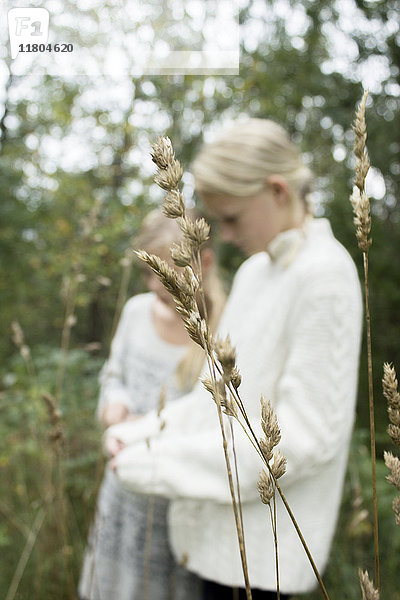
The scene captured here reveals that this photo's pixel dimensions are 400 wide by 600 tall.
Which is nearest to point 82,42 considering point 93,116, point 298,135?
point 93,116

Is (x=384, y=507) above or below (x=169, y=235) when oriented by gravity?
below

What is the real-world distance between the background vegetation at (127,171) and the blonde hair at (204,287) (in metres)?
0.61

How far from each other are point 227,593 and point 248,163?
114cm

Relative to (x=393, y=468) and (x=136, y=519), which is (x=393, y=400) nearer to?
(x=393, y=468)

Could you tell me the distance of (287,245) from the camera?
4.50 ft

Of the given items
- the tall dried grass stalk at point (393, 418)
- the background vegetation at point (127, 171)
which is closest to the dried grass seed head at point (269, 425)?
the tall dried grass stalk at point (393, 418)

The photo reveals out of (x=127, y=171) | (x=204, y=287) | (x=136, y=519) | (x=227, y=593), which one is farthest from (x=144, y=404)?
(x=127, y=171)

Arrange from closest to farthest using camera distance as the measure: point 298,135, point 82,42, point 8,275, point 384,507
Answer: point 384,507, point 82,42, point 8,275, point 298,135

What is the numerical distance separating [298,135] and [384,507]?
17.5 feet

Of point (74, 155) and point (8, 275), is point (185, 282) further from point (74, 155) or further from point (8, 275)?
point (74, 155)

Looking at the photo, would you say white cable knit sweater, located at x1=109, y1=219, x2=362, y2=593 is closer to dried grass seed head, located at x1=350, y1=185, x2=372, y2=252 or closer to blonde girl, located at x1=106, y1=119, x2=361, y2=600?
blonde girl, located at x1=106, y1=119, x2=361, y2=600

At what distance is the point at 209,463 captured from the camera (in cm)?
118

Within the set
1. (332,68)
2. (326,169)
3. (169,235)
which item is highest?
(332,68)

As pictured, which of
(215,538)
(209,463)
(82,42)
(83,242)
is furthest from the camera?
(82,42)
